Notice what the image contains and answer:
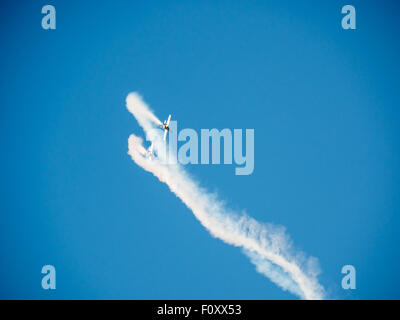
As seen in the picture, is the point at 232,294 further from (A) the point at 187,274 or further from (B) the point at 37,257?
(B) the point at 37,257

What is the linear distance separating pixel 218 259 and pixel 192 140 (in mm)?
12642

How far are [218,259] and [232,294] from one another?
3.81 m

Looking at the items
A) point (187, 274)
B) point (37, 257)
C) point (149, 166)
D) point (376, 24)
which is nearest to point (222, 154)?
point (149, 166)

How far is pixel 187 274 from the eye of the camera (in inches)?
1489

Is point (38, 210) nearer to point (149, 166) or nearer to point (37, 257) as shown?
point (37, 257)

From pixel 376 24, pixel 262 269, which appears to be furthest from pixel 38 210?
pixel 376 24

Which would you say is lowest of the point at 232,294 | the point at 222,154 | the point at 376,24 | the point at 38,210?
the point at 232,294

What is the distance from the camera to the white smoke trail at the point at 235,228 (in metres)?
28.4

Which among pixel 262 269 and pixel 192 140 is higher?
pixel 192 140

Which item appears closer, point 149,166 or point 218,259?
point 149,166

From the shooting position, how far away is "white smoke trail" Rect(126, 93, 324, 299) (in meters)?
28.4

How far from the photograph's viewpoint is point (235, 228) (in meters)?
28.9
